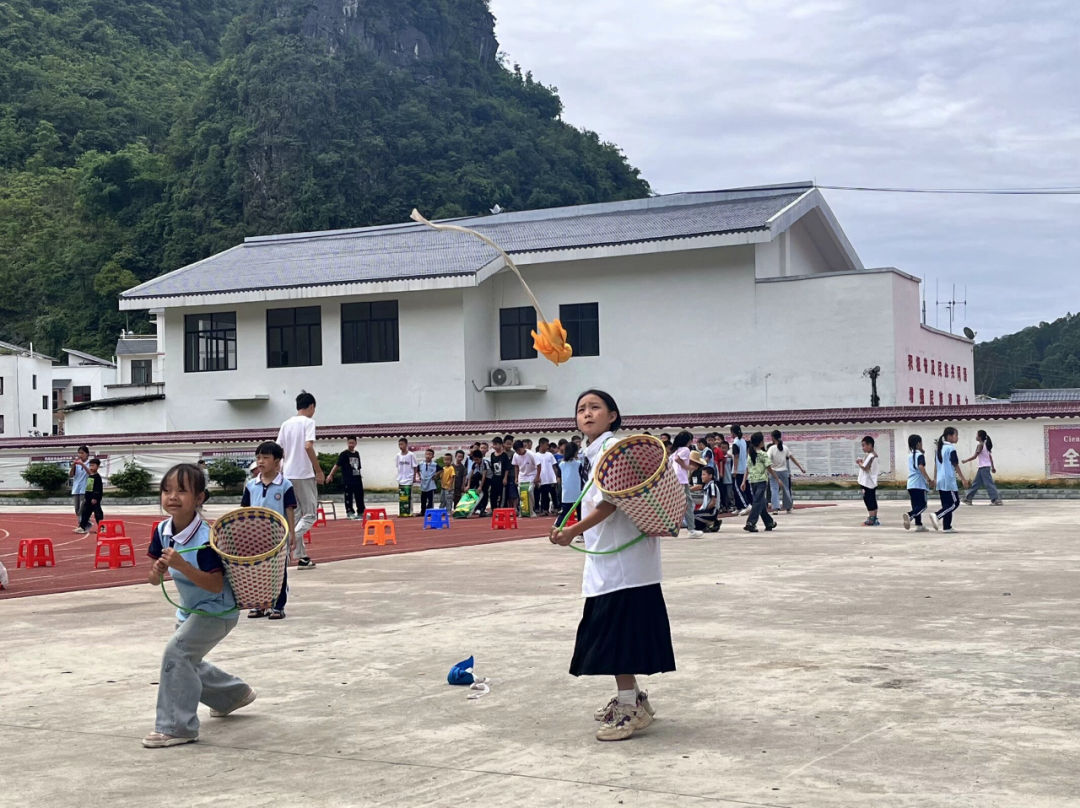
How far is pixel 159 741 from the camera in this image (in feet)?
17.6

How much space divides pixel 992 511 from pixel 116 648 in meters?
17.9

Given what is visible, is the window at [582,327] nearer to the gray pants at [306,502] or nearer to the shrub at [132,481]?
the shrub at [132,481]

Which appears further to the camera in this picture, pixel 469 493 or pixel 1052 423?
pixel 1052 423

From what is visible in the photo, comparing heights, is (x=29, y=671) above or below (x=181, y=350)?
below

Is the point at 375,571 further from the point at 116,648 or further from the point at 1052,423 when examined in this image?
the point at 1052,423

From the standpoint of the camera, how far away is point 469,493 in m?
24.7

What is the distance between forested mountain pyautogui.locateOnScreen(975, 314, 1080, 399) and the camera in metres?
89.9

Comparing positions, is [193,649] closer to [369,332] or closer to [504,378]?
[504,378]

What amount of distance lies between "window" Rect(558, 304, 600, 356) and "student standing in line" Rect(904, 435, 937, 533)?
63.9 ft

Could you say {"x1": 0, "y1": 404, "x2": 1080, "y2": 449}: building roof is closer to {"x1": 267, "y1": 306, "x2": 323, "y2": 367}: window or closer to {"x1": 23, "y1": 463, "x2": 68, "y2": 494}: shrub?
{"x1": 23, "y1": 463, "x2": 68, "y2": 494}: shrub

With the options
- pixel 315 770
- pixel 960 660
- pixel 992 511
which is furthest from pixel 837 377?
pixel 315 770

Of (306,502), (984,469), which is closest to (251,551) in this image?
(306,502)

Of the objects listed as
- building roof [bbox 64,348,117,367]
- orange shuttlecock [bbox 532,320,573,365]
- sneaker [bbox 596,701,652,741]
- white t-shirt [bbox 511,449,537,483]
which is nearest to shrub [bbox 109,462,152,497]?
orange shuttlecock [bbox 532,320,573,365]

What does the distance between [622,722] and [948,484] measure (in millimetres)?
12974
